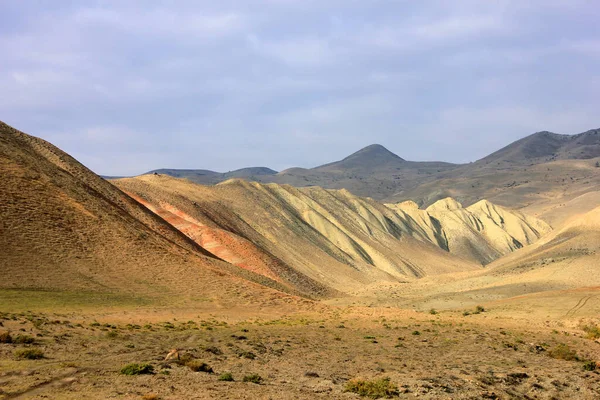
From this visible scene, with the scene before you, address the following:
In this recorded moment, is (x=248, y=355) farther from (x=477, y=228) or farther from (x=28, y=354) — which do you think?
(x=477, y=228)

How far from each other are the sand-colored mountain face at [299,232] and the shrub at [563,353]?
38709 mm

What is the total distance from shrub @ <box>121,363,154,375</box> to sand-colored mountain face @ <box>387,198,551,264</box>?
138624mm

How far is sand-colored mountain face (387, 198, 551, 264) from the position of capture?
514 feet

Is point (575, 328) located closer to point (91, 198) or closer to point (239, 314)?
point (239, 314)

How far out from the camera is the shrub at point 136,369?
19.0m

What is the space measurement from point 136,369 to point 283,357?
7640mm

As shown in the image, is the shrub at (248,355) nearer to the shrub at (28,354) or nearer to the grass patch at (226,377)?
the grass patch at (226,377)

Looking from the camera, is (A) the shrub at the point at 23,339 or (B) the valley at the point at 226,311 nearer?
(B) the valley at the point at 226,311

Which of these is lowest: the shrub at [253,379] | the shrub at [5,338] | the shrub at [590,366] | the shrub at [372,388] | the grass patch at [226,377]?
the shrub at [590,366]

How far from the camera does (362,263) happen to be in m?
103

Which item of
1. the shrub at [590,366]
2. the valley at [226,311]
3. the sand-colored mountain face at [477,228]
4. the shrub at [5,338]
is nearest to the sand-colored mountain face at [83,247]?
the valley at [226,311]

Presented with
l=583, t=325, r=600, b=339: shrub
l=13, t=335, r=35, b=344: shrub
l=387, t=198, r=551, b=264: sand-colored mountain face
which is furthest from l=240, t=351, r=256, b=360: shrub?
l=387, t=198, r=551, b=264: sand-colored mountain face

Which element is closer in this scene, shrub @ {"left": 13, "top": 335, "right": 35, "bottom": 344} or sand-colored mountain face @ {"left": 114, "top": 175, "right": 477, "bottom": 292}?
shrub @ {"left": 13, "top": 335, "right": 35, "bottom": 344}

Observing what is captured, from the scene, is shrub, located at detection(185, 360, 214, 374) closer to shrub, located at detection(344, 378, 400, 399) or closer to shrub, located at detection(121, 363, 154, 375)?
shrub, located at detection(121, 363, 154, 375)
